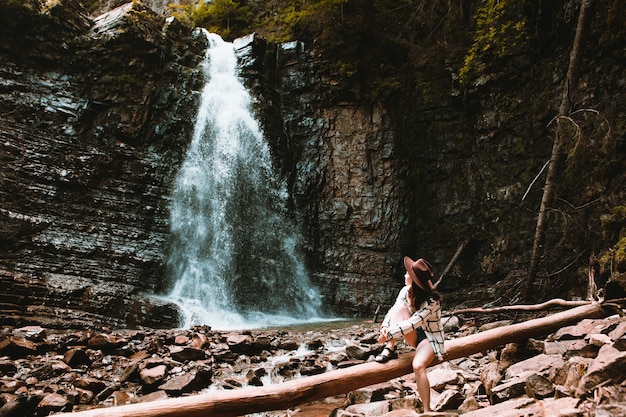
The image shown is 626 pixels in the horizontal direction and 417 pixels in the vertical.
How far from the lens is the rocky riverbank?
304cm

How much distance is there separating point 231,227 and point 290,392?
498 inches

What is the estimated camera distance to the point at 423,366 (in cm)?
343

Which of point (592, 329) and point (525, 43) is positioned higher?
point (525, 43)

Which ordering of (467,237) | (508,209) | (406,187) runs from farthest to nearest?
(406,187) → (467,237) → (508,209)

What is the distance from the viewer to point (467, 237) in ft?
48.5

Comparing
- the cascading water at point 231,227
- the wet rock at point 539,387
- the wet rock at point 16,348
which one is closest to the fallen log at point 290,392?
the wet rock at point 539,387

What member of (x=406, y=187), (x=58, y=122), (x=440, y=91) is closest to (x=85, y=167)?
(x=58, y=122)

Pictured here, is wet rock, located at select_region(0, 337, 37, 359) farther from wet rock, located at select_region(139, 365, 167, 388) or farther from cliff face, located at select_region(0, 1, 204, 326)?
cliff face, located at select_region(0, 1, 204, 326)

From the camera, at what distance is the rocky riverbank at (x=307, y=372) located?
3.04 meters

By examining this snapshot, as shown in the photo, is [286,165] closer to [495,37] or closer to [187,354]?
[495,37]

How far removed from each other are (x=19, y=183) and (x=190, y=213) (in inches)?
209

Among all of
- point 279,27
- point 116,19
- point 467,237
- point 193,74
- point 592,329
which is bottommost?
point 592,329

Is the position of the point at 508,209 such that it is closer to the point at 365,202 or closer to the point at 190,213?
the point at 365,202

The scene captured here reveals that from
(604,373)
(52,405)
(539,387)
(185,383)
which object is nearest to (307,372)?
(185,383)
